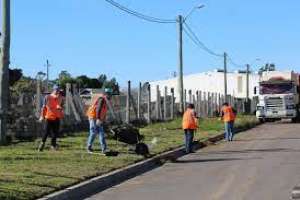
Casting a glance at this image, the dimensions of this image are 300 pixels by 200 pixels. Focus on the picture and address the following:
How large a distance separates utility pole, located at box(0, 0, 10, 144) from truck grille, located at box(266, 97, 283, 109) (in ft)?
108

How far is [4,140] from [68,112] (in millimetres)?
10465

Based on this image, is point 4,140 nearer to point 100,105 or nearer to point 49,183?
point 100,105

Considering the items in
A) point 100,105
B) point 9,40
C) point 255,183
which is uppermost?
point 9,40

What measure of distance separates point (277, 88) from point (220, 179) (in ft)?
124

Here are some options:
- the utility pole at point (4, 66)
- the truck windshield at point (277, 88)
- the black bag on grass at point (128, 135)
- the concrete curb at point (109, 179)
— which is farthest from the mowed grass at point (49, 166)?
the truck windshield at point (277, 88)

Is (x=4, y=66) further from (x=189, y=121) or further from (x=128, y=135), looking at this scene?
(x=189, y=121)

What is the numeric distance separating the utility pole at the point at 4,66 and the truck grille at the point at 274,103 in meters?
32.9

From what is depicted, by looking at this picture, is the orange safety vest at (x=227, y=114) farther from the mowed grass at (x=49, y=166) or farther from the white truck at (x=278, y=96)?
the white truck at (x=278, y=96)

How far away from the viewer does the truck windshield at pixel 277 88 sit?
51875mm

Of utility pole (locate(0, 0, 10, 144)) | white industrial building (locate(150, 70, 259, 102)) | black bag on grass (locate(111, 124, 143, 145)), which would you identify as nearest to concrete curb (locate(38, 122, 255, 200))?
black bag on grass (locate(111, 124, 143, 145))

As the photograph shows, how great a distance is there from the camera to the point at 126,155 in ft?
64.0

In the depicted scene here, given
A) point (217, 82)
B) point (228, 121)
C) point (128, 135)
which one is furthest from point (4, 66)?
point (217, 82)

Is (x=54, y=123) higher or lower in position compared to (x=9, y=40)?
lower

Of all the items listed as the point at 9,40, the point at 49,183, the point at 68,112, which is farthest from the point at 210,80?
the point at 49,183
